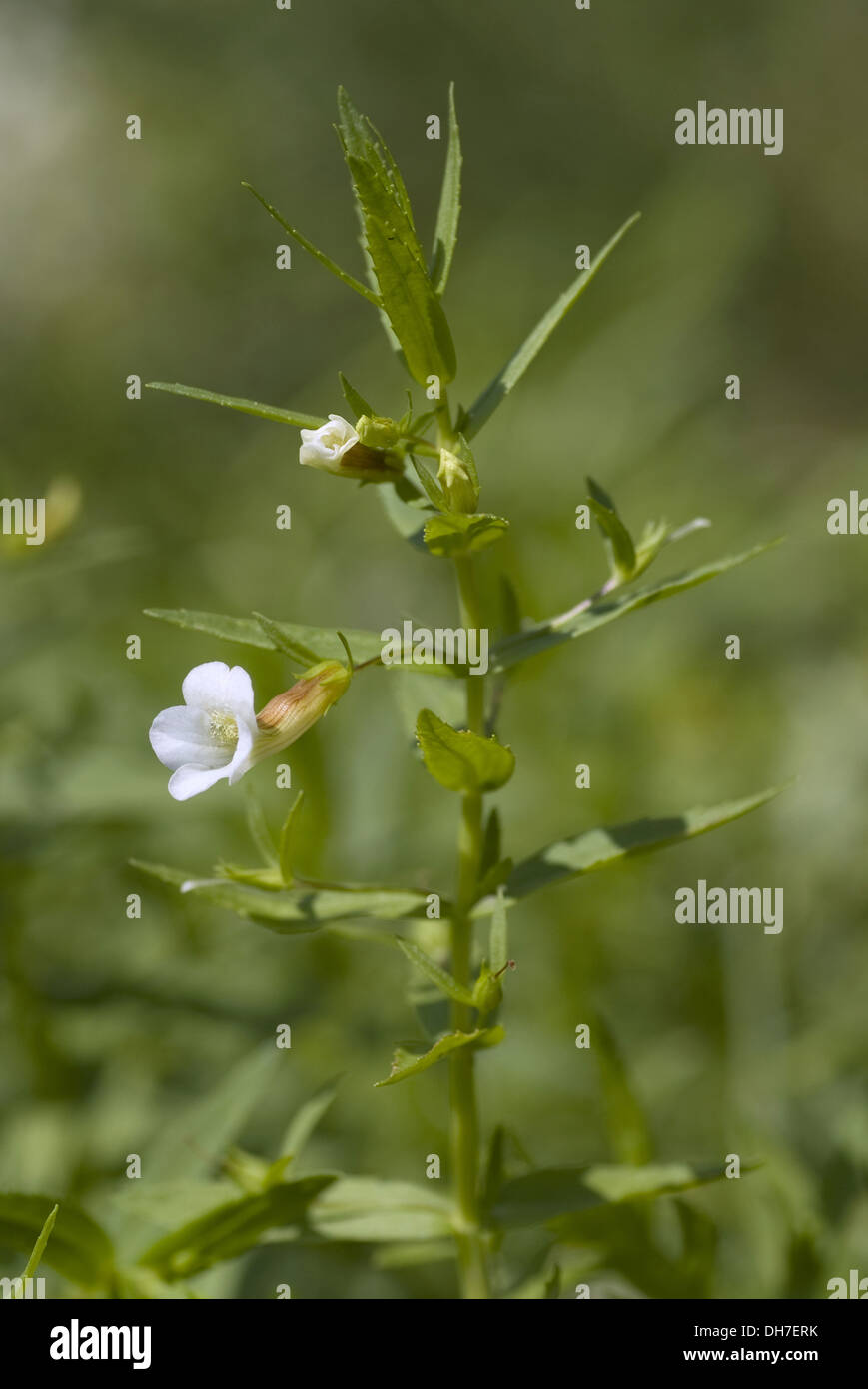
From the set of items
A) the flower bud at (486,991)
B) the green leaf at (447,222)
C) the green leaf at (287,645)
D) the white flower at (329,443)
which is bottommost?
the flower bud at (486,991)

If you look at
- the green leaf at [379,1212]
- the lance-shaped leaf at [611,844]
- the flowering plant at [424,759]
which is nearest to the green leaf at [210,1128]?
the flowering plant at [424,759]

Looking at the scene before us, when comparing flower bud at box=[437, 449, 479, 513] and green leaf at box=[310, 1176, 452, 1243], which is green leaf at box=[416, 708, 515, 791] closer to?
flower bud at box=[437, 449, 479, 513]

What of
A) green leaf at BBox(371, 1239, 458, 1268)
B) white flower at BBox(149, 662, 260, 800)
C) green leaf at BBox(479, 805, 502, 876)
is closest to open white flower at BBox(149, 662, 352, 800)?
white flower at BBox(149, 662, 260, 800)

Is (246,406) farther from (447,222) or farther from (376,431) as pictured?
(447,222)

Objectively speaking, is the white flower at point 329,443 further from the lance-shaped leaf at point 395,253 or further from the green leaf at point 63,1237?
the green leaf at point 63,1237

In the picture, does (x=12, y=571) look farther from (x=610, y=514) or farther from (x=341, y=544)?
(x=341, y=544)

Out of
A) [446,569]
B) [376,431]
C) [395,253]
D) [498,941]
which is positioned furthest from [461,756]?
[446,569]
